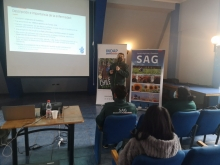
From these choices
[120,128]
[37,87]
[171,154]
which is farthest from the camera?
[37,87]

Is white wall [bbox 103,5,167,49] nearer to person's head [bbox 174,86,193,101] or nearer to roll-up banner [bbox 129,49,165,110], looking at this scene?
roll-up banner [bbox 129,49,165,110]

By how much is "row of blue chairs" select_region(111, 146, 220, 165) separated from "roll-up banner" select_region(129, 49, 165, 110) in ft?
9.76

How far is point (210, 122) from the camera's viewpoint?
215cm

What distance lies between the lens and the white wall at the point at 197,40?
12.9 feet

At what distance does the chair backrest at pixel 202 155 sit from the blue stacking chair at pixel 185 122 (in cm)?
90

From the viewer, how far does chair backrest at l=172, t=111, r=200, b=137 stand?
1982 mm

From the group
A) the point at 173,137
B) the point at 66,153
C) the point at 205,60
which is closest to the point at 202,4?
Answer: the point at 205,60

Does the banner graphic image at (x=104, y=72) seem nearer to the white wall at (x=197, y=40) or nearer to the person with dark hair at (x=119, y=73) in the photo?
the person with dark hair at (x=119, y=73)

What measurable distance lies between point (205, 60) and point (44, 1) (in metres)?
4.30

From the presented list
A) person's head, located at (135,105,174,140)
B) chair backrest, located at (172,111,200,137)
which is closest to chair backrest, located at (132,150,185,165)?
person's head, located at (135,105,174,140)

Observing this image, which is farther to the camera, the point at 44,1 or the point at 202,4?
the point at 202,4

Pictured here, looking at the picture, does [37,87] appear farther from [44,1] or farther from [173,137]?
[173,137]

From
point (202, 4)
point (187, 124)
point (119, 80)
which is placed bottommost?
point (187, 124)

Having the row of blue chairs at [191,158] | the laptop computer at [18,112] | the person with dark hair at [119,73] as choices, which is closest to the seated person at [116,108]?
the laptop computer at [18,112]
